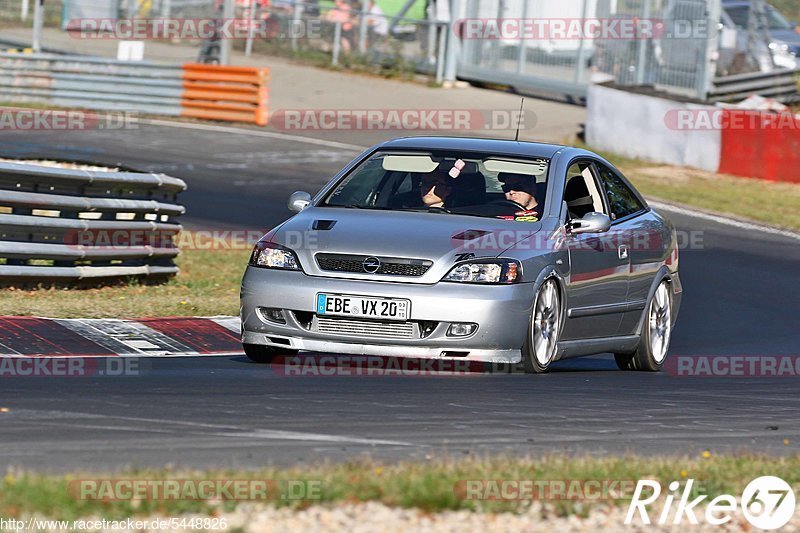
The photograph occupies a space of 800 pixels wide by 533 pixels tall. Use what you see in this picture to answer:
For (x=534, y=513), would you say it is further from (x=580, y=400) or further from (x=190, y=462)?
(x=580, y=400)

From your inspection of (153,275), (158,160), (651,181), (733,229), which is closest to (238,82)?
(158,160)

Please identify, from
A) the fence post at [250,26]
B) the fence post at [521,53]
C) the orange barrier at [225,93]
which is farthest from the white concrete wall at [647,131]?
the fence post at [250,26]

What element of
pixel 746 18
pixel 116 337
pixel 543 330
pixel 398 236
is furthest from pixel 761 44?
pixel 398 236

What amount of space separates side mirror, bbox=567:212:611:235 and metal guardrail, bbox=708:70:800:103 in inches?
741

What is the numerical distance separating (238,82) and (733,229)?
12.7 m

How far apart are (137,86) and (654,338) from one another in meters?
20.8

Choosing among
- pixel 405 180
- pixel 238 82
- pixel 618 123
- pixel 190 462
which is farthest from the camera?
pixel 238 82

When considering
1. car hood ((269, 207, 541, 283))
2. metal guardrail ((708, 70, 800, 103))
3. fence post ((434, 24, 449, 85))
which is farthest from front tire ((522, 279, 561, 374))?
fence post ((434, 24, 449, 85))

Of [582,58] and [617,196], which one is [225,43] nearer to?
[582,58]

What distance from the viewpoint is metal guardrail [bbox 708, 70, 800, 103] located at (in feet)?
90.8

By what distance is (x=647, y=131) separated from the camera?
25.3 metres

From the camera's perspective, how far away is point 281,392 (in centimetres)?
773

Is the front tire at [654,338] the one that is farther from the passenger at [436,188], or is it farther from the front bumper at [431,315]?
the front bumper at [431,315]

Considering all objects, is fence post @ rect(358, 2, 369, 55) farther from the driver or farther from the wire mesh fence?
the driver
